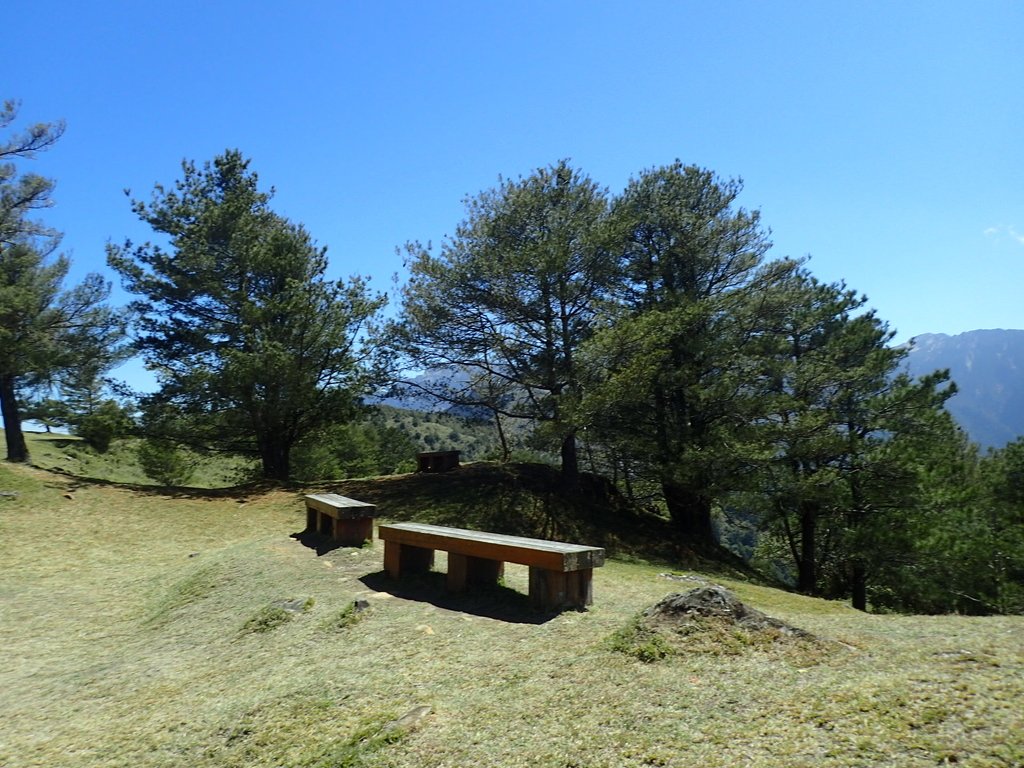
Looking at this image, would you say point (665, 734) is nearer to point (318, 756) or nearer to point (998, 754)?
point (998, 754)

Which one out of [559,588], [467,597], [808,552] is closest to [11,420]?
[467,597]

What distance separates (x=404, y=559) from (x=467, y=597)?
48.8 inches

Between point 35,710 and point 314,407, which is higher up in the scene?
point 314,407

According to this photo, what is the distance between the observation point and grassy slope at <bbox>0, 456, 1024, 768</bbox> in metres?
3.05

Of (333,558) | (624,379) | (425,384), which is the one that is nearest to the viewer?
(333,558)

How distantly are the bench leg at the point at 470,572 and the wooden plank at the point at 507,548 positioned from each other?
0.13m

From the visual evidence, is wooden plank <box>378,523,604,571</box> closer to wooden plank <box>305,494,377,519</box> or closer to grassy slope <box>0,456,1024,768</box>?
grassy slope <box>0,456,1024,768</box>

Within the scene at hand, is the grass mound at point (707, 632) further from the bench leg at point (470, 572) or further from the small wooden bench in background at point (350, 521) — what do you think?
the small wooden bench in background at point (350, 521)

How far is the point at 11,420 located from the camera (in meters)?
17.5

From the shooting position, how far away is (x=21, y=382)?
1872 cm

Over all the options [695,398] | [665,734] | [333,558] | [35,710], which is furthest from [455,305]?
[665,734]

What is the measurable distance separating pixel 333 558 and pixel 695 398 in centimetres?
1059

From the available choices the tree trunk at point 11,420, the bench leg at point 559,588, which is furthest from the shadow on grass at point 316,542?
the tree trunk at point 11,420

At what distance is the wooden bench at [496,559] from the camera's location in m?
5.84
